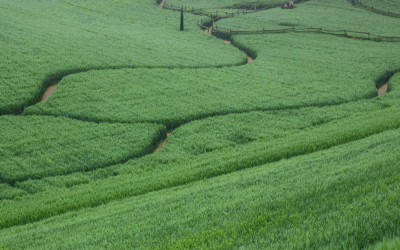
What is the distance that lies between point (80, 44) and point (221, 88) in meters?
21.3

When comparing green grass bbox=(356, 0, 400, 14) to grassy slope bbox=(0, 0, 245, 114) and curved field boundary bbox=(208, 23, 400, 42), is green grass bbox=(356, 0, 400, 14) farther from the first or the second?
grassy slope bbox=(0, 0, 245, 114)

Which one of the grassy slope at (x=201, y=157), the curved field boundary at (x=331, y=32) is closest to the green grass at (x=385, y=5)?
the curved field boundary at (x=331, y=32)

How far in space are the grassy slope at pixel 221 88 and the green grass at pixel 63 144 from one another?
1678 mm

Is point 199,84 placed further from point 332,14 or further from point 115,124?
point 332,14

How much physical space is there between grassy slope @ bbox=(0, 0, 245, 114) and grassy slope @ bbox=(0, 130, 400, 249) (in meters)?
18.4

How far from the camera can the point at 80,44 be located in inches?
1907

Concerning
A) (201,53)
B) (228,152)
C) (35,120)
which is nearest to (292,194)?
(228,152)

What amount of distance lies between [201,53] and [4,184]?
34230mm

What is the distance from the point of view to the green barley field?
499 inches

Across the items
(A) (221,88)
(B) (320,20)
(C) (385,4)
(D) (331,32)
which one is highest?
(C) (385,4)

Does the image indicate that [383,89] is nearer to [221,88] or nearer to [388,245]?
[221,88]

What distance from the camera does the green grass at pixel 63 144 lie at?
22859 mm

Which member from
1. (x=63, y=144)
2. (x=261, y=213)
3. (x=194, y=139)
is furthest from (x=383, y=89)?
(x=261, y=213)

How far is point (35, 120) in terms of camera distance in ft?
94.2
